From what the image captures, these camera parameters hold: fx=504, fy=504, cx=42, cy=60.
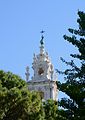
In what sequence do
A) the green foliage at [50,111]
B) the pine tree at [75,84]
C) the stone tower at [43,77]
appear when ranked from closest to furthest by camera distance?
1. the pine tree at [75,84]
2. the green foliage at [50,111]
3. the stone tower at [43,77]

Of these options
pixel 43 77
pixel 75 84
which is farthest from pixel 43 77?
pixel 75 84

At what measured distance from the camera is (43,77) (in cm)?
6112

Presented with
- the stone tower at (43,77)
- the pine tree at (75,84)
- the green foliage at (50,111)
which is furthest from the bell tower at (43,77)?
the pine tree at (75,84)

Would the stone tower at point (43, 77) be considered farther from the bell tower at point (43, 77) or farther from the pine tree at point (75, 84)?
the pine tree at point (75, 84)

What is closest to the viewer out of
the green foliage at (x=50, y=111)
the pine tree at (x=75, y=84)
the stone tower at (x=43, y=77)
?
the pine tree at (x=75, y=84)

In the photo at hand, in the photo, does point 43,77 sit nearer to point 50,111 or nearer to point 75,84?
point 50,111

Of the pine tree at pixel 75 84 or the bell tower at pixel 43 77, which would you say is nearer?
the pine tree at pixel 75 84

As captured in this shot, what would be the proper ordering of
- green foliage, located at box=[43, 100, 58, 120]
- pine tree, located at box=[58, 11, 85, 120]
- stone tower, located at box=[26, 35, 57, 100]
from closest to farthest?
pine tree, located at box=[58, 11, 85, 120], green foliage, located at box=[43, 100, 58, 120], stone tower, located at box=[26, 35, 57, 100]

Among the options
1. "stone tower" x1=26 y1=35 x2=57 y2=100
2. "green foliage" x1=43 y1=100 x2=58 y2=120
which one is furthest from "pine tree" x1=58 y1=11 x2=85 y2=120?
"stone tower" x1=26 y1=35 x2=57 y2=100

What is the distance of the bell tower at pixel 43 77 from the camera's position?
2357 inches

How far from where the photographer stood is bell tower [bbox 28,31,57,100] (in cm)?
5988

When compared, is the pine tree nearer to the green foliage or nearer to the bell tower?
the green foliage

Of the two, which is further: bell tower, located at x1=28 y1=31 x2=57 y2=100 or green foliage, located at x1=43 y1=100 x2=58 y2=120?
bell tower, located at x1=28 y1=31 x2=57 y2=100

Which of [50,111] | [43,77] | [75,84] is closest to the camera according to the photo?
[75,84]
